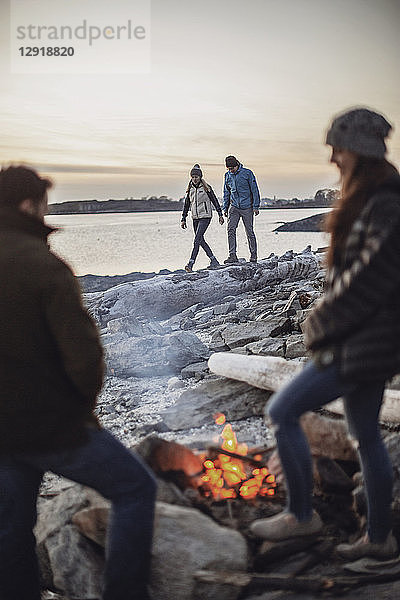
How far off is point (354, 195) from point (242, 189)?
9.44 metres

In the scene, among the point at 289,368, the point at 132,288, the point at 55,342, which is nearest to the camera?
the point at 55,342

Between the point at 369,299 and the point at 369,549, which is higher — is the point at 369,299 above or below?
above

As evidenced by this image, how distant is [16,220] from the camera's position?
2598 mm

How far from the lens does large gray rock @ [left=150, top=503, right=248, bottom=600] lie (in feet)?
10.5

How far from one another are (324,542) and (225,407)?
205 centimetres

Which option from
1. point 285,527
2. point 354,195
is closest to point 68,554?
point 285,527

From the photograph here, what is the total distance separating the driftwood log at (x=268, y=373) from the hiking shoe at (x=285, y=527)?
1.36m

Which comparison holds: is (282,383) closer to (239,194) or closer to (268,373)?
(268,373)

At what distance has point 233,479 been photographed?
372cm

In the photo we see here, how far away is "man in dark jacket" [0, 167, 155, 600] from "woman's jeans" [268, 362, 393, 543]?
2.28ft

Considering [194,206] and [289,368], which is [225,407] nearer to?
[289,368]

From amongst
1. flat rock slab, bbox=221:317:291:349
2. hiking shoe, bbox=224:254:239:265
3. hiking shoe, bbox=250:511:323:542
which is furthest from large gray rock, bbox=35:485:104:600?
hiking shoe, bbox=224:254:239:265

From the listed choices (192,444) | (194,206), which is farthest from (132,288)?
(192,444)

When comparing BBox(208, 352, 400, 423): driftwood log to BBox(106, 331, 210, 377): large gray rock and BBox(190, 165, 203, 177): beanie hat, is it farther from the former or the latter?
BBox(190, 165, 203, 177): beanie hat
